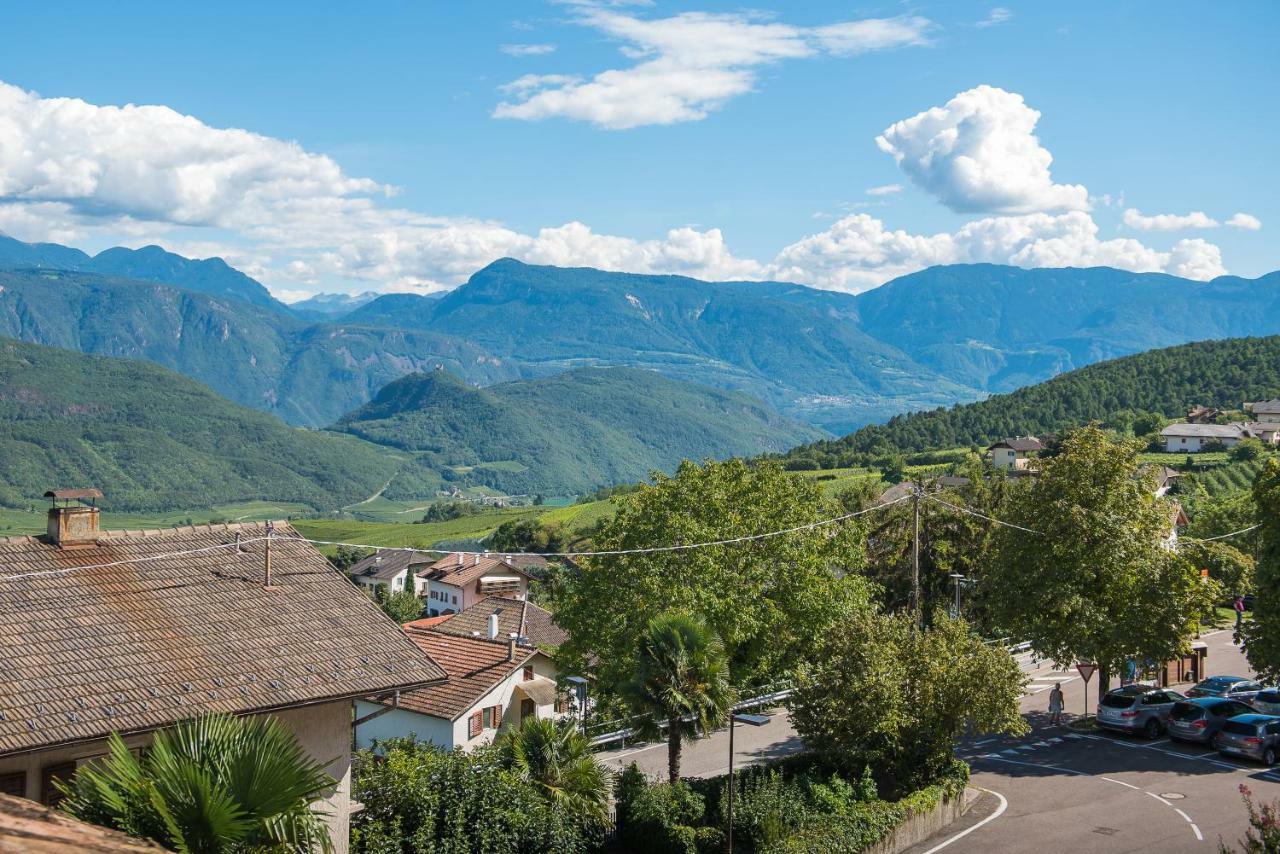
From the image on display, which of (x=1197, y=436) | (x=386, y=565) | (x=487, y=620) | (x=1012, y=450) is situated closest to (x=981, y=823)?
(x=487, y=620)

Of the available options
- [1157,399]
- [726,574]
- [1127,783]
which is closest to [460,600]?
[726,574]

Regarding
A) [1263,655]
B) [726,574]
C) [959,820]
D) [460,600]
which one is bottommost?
[460,600]

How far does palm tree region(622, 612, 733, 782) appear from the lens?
21.3 meters

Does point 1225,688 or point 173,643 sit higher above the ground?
point 173,643

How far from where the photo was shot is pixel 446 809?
17969 mm

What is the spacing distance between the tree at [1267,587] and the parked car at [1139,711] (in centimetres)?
260

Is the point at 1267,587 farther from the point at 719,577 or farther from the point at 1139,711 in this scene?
the point at 719,577

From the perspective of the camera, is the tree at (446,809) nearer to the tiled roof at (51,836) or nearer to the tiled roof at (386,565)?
the tiled roof at (51,836)

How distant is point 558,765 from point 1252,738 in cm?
1959

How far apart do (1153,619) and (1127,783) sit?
6.53m

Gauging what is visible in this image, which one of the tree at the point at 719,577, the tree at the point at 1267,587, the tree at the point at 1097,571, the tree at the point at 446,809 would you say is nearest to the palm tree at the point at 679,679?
the tree at the point at 446,809

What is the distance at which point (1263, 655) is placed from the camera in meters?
31.6

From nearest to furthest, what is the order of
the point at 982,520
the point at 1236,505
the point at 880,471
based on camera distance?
the point at 982,520 → the point at 1236,505 → the point at 880,471

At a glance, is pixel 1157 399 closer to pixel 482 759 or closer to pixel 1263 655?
pixel 1263 655
